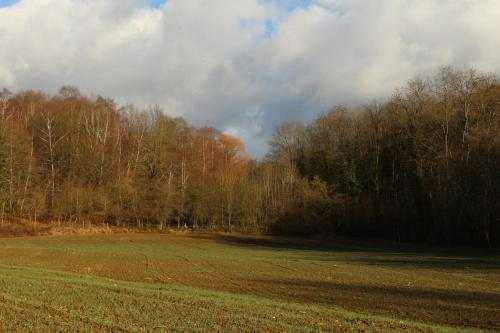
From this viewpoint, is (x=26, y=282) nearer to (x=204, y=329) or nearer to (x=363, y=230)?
(x=204, y=329)

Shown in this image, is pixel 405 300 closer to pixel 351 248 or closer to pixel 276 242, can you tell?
pixel 351 248

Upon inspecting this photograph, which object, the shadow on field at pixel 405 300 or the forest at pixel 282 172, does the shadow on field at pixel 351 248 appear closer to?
the forest at pixel 282 172

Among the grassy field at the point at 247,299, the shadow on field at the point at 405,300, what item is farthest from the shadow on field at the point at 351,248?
the shadow on field at the point at 405,300

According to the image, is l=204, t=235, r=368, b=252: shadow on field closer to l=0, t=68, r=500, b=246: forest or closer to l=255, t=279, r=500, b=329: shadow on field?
l=0, t=68, r=500, b=246: forest

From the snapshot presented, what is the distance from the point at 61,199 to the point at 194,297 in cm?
7645

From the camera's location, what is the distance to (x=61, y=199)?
86750mm

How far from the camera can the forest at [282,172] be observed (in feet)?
233

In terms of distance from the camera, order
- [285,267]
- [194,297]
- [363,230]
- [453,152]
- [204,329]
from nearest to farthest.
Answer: [204,329] < [194,297] < [285,267] < [453,152] < [363,230]

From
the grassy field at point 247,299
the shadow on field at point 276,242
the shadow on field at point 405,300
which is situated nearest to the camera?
the grassy field at point 247,299

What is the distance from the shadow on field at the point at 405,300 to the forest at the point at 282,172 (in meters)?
43.0

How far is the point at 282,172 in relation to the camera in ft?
315

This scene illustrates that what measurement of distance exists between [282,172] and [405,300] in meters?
74.9

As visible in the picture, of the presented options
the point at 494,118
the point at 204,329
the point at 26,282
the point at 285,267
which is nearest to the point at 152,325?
the point at 204,329

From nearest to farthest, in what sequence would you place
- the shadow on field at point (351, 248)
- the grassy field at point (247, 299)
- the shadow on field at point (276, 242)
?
the grassy field at point (247, 299), the shadow on field at point (351, 248), the shadow on field at point (276, 242)
